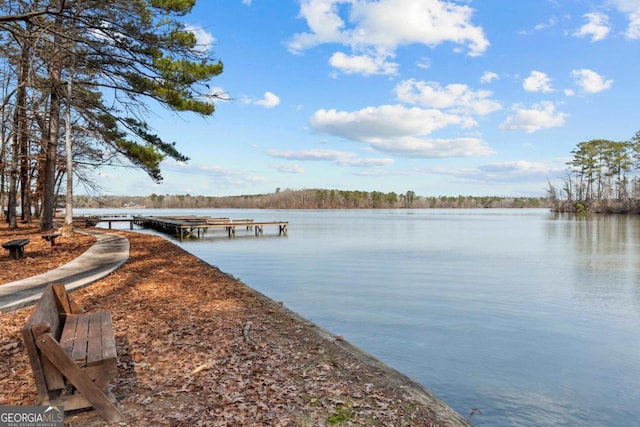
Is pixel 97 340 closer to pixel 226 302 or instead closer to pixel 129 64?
pixel 226 302

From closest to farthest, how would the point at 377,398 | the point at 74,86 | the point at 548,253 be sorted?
the point at 377,398 → the point at 74,86 → the point at 548,253

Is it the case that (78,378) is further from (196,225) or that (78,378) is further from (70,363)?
(196,225)

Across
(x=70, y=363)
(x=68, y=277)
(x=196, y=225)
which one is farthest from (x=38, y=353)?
(x=196, y=225)

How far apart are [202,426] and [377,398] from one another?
1.70 metres

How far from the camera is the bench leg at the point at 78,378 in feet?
9.88

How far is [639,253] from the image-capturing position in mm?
19281

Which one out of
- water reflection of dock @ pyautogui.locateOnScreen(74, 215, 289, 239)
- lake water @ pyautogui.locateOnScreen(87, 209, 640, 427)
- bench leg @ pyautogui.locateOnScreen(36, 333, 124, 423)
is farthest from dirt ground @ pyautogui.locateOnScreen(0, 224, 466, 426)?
water reflection of dock @ pyautogui.locateOnScreen(74, 215, 289, 239)

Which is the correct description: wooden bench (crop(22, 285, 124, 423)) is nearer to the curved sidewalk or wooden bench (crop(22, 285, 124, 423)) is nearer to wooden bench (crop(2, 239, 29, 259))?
the curved sidewalk

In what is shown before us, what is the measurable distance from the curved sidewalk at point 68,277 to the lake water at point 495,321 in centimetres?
415

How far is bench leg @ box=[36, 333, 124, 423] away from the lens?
9.88 feet

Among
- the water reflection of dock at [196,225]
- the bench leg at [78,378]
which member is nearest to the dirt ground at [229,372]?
the bench leg at [78,378]

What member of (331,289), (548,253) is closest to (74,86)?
(331,289)

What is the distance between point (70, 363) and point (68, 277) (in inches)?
256

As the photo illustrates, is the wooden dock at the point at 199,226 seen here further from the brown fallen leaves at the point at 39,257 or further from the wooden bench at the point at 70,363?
the wooden bench at the point at 70,363
